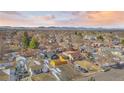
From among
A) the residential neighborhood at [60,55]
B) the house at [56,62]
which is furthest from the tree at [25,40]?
the house at [56,62]

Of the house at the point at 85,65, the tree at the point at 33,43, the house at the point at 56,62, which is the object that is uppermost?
the tree at the point at 33,43

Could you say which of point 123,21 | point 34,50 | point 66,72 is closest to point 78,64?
point 66,72

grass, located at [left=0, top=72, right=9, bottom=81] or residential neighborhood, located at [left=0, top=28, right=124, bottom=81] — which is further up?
residential neighborhood, located at [left=0, top=28, right=124, bottom=81]

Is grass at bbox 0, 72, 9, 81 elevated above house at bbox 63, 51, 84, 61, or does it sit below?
below

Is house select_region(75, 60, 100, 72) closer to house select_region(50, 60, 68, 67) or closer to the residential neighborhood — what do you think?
the residential neighborhood

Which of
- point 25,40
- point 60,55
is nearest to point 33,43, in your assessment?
point 25,40

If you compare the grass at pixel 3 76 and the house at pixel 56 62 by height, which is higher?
the house at pixel 56 62

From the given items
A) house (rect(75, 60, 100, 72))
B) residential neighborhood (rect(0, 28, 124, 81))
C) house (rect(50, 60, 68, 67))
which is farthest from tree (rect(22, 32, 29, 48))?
house (rect(75, 60, 100, 72))

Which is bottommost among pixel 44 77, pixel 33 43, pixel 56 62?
pixel 44 77

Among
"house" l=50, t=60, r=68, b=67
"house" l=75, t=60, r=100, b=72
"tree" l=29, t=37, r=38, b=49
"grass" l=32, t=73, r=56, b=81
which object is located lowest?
"grass" l=32, t=73, r=56, b=81

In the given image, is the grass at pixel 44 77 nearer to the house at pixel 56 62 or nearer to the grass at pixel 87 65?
the house at pixel 56 62

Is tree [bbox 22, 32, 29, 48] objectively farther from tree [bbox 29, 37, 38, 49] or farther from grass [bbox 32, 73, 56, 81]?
grass [bbox 32, 73, 56, 81]

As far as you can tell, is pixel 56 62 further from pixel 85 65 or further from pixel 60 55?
pixel 85 65
